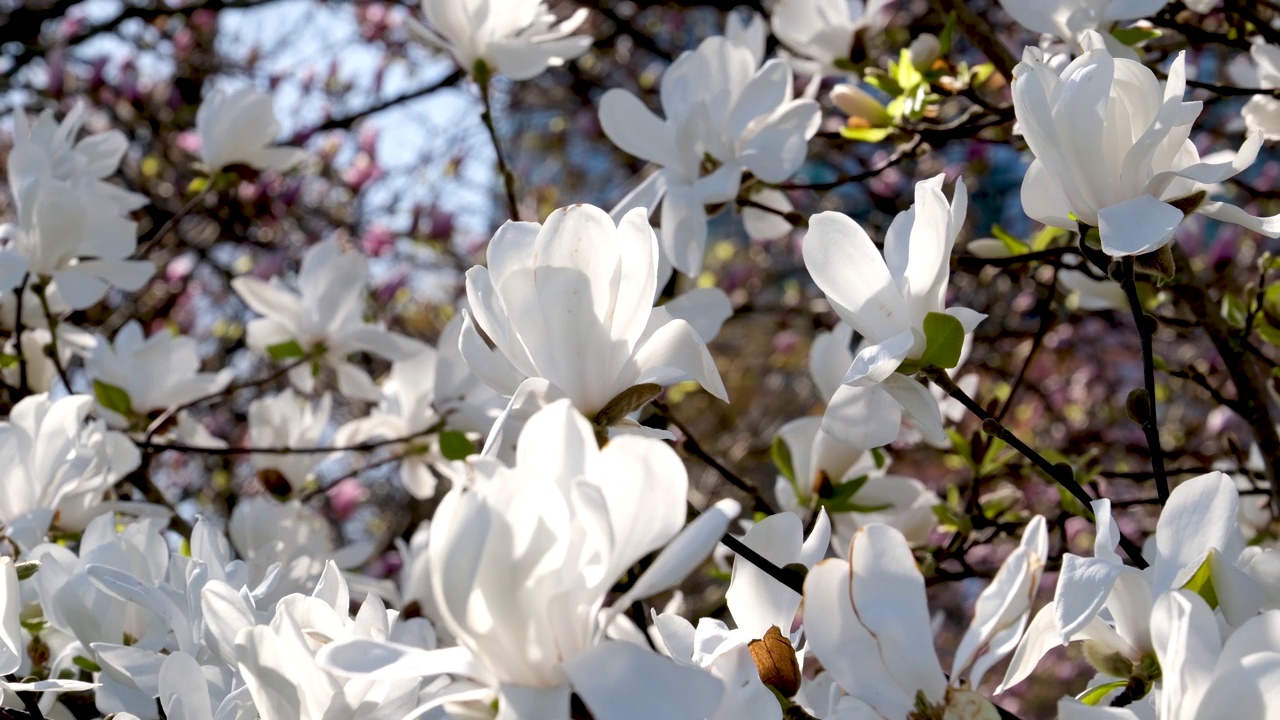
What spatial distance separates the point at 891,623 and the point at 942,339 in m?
A: 0.19

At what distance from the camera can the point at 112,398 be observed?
115 cm

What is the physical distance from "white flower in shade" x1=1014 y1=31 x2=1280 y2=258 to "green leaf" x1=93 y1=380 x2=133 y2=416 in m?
0.95

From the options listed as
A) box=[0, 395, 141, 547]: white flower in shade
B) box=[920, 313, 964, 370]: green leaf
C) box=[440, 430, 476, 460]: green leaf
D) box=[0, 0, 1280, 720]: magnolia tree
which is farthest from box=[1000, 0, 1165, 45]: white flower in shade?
box=[0, 395, 141, 547]: white flower in shade

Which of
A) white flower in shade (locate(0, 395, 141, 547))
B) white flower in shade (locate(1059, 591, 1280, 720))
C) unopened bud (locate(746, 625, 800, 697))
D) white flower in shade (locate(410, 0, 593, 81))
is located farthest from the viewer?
white flower in shade (locate(410, 0, 593, 81))

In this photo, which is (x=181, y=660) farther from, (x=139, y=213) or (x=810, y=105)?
(x=139, y=213)

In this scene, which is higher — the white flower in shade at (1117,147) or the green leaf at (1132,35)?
the white flower in shade at (1117,147)

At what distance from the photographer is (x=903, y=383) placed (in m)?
0.58

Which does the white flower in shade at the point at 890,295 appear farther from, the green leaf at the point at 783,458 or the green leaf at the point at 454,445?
the green leaf at the point at 454,445

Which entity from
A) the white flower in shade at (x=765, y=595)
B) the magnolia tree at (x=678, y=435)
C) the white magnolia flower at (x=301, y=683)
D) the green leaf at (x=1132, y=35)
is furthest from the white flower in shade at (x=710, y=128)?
the white magnolia flower at (x=301, y=683)

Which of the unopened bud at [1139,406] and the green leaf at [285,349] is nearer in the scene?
the unopened bud at [1139,406]

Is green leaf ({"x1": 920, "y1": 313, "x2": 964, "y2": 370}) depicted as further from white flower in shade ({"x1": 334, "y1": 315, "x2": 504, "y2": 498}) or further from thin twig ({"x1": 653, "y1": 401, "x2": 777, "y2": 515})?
white flower in shade ({"x1": 334, "y1": 315, "x2": 504, "y2": 498})

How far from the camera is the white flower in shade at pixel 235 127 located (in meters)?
1.22

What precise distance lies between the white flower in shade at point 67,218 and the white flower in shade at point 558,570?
2.39ft

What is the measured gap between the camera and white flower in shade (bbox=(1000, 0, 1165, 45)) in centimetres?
81
